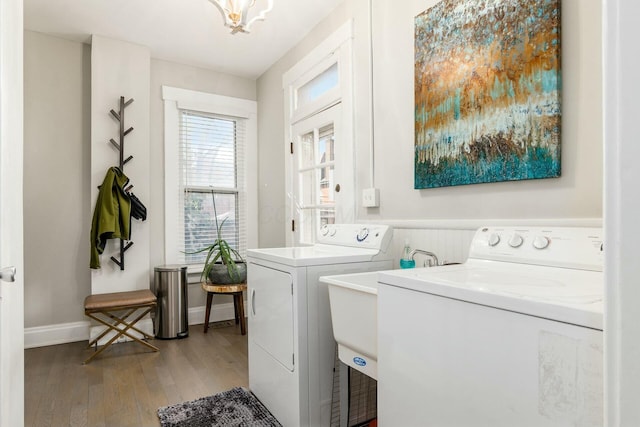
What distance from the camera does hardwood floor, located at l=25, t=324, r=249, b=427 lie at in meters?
2.01

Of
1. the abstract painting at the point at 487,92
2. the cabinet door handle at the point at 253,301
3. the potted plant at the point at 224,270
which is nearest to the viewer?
the abstract painting at the point at 487,92

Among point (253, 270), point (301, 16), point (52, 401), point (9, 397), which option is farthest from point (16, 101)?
point (301, 16)

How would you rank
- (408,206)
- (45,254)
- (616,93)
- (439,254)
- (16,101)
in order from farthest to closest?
1. (45,254)
2. (408,206)
3. (439,254)
4. (16,101)
5. (616,93)

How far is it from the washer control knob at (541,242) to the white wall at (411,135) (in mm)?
149

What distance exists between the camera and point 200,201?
381 cm

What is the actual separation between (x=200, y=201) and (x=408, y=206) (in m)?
2.41

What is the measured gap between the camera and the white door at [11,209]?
1.13 metres

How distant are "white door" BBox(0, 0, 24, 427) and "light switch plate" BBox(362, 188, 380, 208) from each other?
68.8 inches

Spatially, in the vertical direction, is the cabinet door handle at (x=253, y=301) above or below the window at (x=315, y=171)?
below

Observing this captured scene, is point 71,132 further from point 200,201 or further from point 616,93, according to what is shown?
point 616,93

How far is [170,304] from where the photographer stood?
327cm

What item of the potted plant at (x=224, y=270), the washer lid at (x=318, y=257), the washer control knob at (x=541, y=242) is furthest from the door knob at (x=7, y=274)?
the potted plant at (x=224, y=270)

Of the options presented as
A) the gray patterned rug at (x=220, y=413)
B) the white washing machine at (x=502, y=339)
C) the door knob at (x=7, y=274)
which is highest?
the door knob at (x=7, y=274)

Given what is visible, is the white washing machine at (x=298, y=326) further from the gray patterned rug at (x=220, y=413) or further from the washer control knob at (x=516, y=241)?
the washer control knob at (x=516, y=241)
